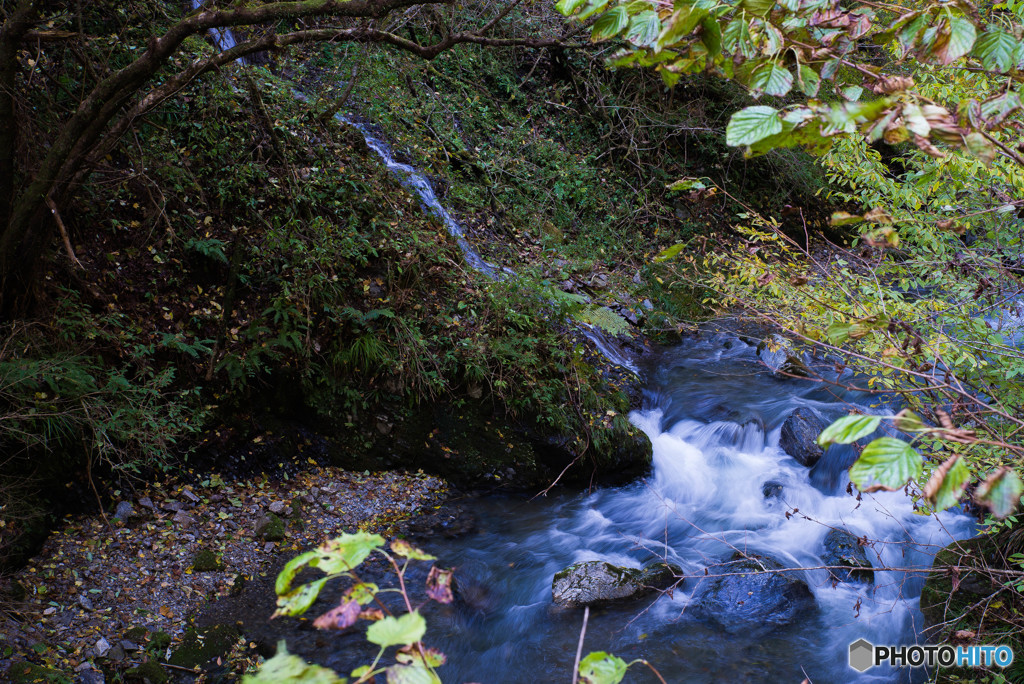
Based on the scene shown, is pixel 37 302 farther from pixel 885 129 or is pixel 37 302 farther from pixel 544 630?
pixel 885 129

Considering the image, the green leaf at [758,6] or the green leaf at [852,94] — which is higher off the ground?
the green leaf at [758,6]

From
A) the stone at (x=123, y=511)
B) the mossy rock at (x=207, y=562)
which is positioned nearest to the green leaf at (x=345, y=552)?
the mossy rock at (x=207, y=562)

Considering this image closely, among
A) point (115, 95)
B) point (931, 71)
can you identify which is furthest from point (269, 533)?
point (931, 71)

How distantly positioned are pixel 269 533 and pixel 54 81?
381cm

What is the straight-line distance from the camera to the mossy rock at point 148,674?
135 inches

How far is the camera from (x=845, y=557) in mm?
5129

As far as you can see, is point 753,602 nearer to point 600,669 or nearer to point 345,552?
point 600,669

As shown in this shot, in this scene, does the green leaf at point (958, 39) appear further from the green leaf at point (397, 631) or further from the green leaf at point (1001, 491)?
the green leaf at point (397, 631)

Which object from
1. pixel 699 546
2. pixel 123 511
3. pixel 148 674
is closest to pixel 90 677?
pixel 148 674

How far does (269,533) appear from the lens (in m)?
4.81

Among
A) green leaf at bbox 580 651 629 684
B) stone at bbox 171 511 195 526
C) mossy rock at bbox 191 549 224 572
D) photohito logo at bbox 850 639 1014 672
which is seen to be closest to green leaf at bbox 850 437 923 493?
green leaf at bbox 580 651 629 684

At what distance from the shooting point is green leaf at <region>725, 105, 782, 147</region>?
1472mm

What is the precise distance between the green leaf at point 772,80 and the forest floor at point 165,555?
9.37 feet

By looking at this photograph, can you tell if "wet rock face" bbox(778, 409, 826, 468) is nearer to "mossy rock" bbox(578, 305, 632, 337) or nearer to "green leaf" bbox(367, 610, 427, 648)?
"mossy rock" bbox(578, 305, 632, 337)
